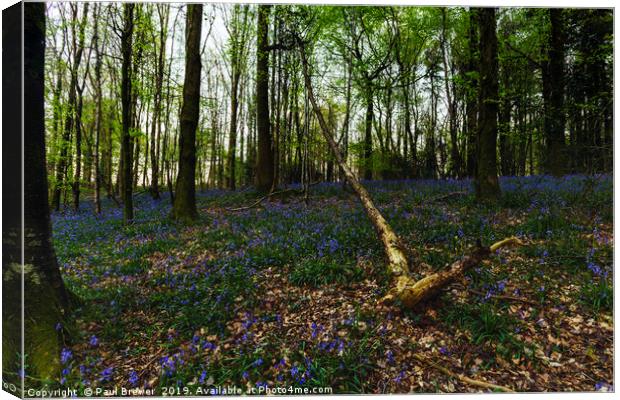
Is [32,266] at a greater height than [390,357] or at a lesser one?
greater

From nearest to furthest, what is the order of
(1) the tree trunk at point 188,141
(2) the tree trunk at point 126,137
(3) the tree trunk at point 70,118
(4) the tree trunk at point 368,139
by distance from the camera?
(3) the tree trunk at point 70,118, (2) the tree trunk at point 126,137, (4) the tree trunk at point 368,139, (1) the tree trunk at point 188,141

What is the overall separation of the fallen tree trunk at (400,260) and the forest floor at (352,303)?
19 centimetres

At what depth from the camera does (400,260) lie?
446cm

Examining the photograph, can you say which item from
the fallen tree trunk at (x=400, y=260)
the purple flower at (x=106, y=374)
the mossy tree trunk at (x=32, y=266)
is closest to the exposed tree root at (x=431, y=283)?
Result: the fallen tree trunk at (x=400, y=260)

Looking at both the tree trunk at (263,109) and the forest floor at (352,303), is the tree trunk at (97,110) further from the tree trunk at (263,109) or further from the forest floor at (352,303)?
the tree trunk at (263,109)

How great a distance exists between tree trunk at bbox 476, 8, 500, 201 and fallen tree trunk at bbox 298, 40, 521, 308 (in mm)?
1446

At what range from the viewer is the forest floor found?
3.39 m

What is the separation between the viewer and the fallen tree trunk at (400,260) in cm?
383

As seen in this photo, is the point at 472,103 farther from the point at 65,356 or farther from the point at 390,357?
the point at 65,356

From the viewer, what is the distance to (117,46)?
5.55 meters

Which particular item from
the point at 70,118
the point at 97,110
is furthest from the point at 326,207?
the point at 97,110

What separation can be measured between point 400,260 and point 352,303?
3.24 feet

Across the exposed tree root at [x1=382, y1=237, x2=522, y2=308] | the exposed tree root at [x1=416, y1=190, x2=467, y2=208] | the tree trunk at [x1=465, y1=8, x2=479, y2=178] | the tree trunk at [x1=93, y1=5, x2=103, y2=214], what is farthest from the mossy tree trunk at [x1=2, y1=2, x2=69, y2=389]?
the tree trunk at [x1=465, y1=8, x2=479, y2=178]

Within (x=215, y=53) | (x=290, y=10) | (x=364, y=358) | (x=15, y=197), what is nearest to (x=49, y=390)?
(x=15, y=197)
